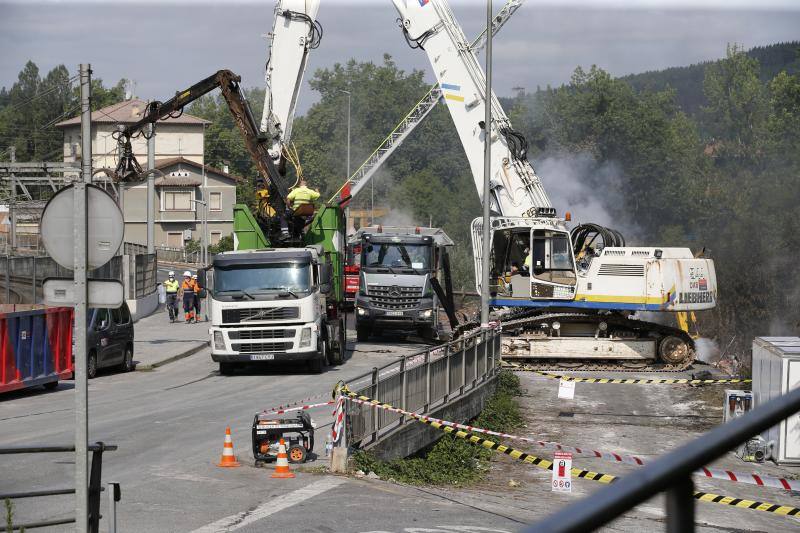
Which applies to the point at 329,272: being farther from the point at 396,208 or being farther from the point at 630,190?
the point at 396,208

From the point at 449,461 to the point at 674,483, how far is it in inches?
531

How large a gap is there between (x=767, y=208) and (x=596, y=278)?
29.3 m

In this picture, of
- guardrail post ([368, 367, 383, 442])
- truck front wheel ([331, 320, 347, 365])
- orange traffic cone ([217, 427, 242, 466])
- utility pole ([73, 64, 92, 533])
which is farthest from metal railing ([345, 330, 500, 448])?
utility pole ([73, 64, 92, 533])

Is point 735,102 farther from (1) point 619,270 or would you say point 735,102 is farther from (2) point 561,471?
(2) point 561,471

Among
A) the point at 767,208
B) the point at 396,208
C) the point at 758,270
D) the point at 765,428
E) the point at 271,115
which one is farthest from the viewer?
the point at 396,208

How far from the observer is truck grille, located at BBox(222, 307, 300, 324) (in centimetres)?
2320

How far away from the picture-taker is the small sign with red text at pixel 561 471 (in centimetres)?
1271

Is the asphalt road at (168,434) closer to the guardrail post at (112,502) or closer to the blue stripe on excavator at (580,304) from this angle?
the guardrail post at (112,502)

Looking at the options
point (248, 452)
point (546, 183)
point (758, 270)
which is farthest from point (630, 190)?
point (248, 452)

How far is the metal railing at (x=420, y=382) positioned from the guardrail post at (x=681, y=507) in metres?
10.7

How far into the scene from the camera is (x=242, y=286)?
23.4 meters

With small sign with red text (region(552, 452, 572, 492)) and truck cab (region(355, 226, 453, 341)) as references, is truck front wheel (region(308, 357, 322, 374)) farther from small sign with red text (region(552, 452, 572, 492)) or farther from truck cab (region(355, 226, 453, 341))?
small sign with red text (region(552, 452, 572, 492))

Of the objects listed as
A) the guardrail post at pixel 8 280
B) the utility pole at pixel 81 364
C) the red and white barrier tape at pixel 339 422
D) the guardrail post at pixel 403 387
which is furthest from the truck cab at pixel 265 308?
the utility pole at pixel 81 364

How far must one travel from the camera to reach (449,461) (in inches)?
602
